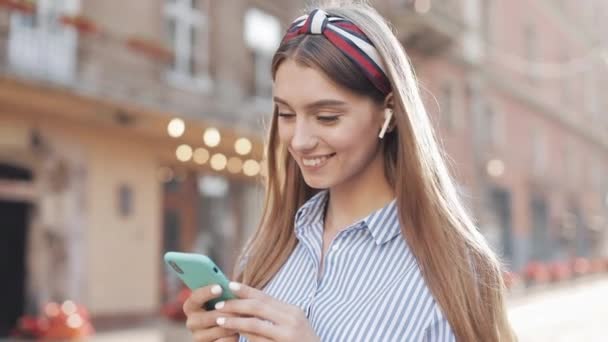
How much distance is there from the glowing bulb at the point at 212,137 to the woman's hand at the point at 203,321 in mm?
9299

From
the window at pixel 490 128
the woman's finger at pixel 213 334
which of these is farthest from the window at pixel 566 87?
the woman's finger at pixel 213 334

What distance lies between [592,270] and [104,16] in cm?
2098

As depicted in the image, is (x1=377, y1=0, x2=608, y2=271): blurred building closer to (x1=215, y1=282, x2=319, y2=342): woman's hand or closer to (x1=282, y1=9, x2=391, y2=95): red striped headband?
(x1=282, y1=9, x2=391, y2=95): red striped headband

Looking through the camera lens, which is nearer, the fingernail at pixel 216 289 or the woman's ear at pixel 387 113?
the fingernail at pixel 216 289

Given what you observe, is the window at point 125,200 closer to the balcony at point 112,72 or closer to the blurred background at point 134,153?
the blurred background at point 134,153

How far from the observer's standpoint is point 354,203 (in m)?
1.76

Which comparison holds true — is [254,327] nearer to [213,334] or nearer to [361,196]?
[213,334]

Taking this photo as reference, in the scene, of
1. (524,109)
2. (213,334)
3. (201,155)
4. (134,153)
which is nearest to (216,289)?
(213,334)

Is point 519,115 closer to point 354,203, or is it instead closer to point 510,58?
point 510,58

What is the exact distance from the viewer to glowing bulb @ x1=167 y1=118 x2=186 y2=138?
10.2 metres

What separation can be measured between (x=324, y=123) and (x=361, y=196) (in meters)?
0.25

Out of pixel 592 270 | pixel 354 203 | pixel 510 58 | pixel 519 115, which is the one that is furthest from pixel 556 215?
pixel 354 203

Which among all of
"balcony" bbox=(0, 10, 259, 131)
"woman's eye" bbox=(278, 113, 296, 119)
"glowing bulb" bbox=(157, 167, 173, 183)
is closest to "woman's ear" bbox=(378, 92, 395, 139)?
"woman's eye" bbox=(278, 113, 296, 119)

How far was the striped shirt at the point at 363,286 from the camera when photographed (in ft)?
4.85
